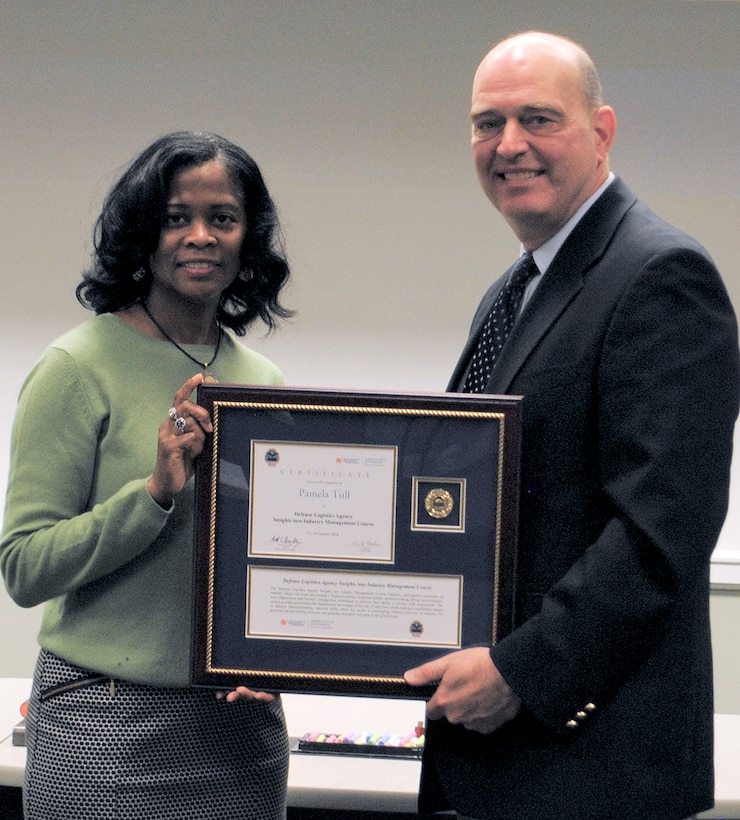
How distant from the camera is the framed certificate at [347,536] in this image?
1.49 meters

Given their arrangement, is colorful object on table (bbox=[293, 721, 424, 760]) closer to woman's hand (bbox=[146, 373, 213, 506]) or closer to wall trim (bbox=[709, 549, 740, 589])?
woman's hand (bbox=[146, 373, 213, 506])

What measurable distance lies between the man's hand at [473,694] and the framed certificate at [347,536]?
0.16ft

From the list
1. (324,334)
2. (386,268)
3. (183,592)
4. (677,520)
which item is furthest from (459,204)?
(677,520)

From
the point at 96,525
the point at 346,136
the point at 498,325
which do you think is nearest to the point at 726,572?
the point at 346,136

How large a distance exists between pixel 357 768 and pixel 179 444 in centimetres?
113

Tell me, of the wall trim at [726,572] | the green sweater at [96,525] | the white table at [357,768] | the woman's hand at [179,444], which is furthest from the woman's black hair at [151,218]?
the wall trim at [726,572]

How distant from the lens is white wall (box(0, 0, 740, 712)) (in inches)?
153

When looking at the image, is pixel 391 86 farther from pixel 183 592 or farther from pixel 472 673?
pixel 472 673

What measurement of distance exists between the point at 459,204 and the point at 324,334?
2.30 feet

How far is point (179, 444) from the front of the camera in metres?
1.59

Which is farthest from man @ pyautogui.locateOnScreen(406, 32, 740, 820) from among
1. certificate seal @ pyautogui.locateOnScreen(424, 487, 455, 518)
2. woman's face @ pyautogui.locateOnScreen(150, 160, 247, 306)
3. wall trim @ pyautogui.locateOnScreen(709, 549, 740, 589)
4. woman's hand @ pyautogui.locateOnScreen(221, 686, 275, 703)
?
wall trim @ pyautogui.locateOnScreen(709, 549, 740, 589)

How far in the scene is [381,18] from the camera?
3.88m

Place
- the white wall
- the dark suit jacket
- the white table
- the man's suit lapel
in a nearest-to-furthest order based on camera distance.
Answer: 1. the dark suit jacket
2. the man's suit lapel
3. the white table
4. the white wall

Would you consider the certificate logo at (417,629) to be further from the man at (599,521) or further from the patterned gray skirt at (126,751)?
the patterned gray skirt at (126,751)
